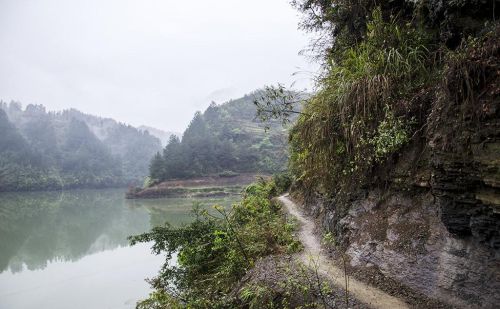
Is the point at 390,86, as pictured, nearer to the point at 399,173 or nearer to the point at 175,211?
the point at 399,173

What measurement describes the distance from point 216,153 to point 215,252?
46.4 metres

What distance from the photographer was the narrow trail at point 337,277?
3.74m

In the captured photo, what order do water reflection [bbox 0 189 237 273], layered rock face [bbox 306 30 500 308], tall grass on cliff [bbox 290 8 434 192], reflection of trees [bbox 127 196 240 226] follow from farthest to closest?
reflection of trees [bbox 127 196 240 226] < water reflection [bbox 0 189 237 273] < tall grass on cliff [bbox 290 8 434 192] < layered rock face [bbox 306 30 500 308]

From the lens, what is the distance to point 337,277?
4.46 m

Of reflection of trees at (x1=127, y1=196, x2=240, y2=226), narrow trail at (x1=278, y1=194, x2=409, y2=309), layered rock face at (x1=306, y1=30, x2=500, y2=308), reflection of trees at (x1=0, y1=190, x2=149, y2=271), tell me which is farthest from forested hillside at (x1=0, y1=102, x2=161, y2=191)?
layered rock face at (x1=306, y1=30, x2=500, y2=308)

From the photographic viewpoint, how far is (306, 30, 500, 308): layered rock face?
10.1 feet

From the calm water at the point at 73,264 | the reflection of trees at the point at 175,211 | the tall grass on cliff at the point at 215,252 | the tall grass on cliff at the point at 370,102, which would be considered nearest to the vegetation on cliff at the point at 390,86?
the tall grass on cliff at the point at 370,102

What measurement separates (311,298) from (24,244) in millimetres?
21390

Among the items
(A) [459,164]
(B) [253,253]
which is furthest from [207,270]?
(A) [459,164]

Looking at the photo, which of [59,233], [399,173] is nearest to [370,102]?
[399,173]

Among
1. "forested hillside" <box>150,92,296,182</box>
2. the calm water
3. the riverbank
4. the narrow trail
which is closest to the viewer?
the narrow trail

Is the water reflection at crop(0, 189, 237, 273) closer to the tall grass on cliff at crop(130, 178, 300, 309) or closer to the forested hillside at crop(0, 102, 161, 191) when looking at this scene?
the tall grass on cliff at crop(130, 178, 300, 309)

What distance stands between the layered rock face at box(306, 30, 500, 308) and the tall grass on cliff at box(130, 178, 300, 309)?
2.22 meters

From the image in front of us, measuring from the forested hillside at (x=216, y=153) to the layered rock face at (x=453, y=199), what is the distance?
122ft
